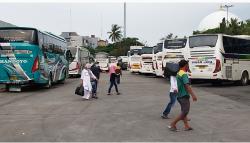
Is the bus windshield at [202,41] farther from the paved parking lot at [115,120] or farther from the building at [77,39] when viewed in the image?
the building at [77,39]

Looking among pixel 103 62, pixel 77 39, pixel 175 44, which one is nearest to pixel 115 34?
pixel 77 39

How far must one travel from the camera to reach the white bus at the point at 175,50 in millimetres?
25127

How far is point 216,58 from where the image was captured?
23219 mm

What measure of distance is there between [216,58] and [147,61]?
15.3 m

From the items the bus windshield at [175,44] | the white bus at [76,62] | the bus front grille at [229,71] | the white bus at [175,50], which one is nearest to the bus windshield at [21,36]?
the white bus at [175,50]

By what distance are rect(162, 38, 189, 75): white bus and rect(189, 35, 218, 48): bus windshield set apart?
51 cm

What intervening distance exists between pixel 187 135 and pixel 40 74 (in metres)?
13.6

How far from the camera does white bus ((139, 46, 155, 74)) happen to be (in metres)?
37.7

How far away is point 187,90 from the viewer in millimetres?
10148

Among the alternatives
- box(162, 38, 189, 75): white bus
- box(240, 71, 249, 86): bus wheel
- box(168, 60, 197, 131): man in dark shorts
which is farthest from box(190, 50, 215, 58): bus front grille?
box(168, 60, 197, 131): man in dark shorts

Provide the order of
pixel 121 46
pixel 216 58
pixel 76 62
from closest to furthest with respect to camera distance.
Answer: pixel 216 58 → pixel 76 62 → pixel 121 46

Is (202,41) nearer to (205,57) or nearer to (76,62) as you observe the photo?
(205,57)

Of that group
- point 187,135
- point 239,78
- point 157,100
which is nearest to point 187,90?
point 187,135

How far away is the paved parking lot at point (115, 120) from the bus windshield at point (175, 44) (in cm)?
781
